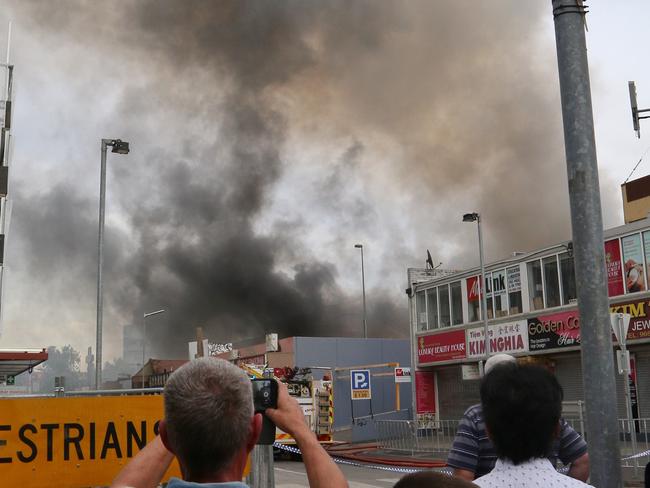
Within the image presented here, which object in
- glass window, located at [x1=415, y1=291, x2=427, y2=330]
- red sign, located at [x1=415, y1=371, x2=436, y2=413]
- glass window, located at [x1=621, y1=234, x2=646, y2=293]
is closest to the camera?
glass window, located at [x1=621, y1=234, x2=646, y2=293]

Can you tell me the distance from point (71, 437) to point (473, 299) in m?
26.0

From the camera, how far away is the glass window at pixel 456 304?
32.8 metres

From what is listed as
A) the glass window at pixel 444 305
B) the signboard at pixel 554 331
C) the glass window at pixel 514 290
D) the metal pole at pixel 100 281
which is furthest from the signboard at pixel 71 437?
the glass window at pixel 444 305

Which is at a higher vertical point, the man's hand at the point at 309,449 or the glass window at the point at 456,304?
the glass window at the point at 456,304

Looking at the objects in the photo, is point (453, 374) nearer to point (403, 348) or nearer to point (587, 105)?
point (403, 348)

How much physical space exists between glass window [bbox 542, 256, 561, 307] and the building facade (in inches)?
1.4

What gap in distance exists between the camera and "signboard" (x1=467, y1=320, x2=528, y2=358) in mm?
28969

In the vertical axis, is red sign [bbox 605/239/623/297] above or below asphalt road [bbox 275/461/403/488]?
above

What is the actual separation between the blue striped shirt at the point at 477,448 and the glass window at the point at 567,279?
77.3 ft

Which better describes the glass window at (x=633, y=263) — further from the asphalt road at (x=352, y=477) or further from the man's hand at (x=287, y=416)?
the man's hand at (x=287, y=416)

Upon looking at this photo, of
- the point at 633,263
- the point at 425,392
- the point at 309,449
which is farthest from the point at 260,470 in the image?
the point at 425,392

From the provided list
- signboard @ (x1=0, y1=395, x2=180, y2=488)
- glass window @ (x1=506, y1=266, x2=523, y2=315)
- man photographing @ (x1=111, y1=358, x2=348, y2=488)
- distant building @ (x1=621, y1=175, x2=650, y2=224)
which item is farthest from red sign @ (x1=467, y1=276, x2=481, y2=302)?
man photographing @ (x1=111, y1=358, x2=348, y2=488)

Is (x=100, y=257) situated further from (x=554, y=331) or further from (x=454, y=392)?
(x=454, y=392)

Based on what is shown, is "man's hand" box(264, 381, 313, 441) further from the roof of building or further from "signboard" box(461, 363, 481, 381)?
"signboard" box(461, 363, 481, 381)
